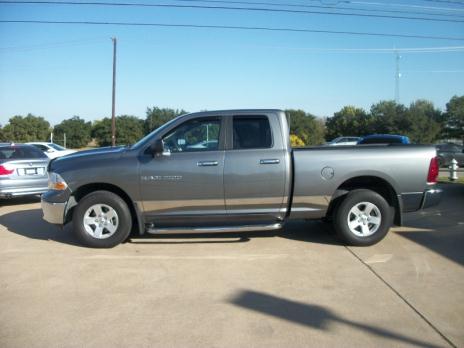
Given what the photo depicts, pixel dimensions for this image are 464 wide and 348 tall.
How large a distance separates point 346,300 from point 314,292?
1.13ft

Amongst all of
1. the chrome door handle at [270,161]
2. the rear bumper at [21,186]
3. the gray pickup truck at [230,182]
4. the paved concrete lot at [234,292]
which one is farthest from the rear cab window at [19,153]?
the chrome door handle at [270,161]

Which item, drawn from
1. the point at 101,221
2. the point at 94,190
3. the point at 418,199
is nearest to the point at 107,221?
the point at 101,221

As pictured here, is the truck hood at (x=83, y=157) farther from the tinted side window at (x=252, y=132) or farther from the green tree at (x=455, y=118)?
the green tree at (x=455, y=118)

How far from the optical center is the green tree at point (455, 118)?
65875 millimetres

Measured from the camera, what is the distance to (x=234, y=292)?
4.33 meters

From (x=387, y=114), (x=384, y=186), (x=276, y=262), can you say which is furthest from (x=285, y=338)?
(x=387, y=114)

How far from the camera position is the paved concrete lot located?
11.2ft

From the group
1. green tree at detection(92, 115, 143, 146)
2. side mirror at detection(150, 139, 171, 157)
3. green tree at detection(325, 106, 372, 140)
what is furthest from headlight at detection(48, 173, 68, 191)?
green tree at detection(325, 106, 372, 140)

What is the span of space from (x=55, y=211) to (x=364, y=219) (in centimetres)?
443

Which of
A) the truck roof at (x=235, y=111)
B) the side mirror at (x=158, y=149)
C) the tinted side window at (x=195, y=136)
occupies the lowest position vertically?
the side mirror at (x=158, y=149)

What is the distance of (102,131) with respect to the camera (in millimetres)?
60219

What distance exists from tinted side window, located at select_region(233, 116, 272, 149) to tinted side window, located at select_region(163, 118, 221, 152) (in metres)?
0.28

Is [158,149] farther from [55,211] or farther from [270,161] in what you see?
[55,211]

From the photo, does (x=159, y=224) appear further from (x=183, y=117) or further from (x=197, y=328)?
(x=197, y=328)
